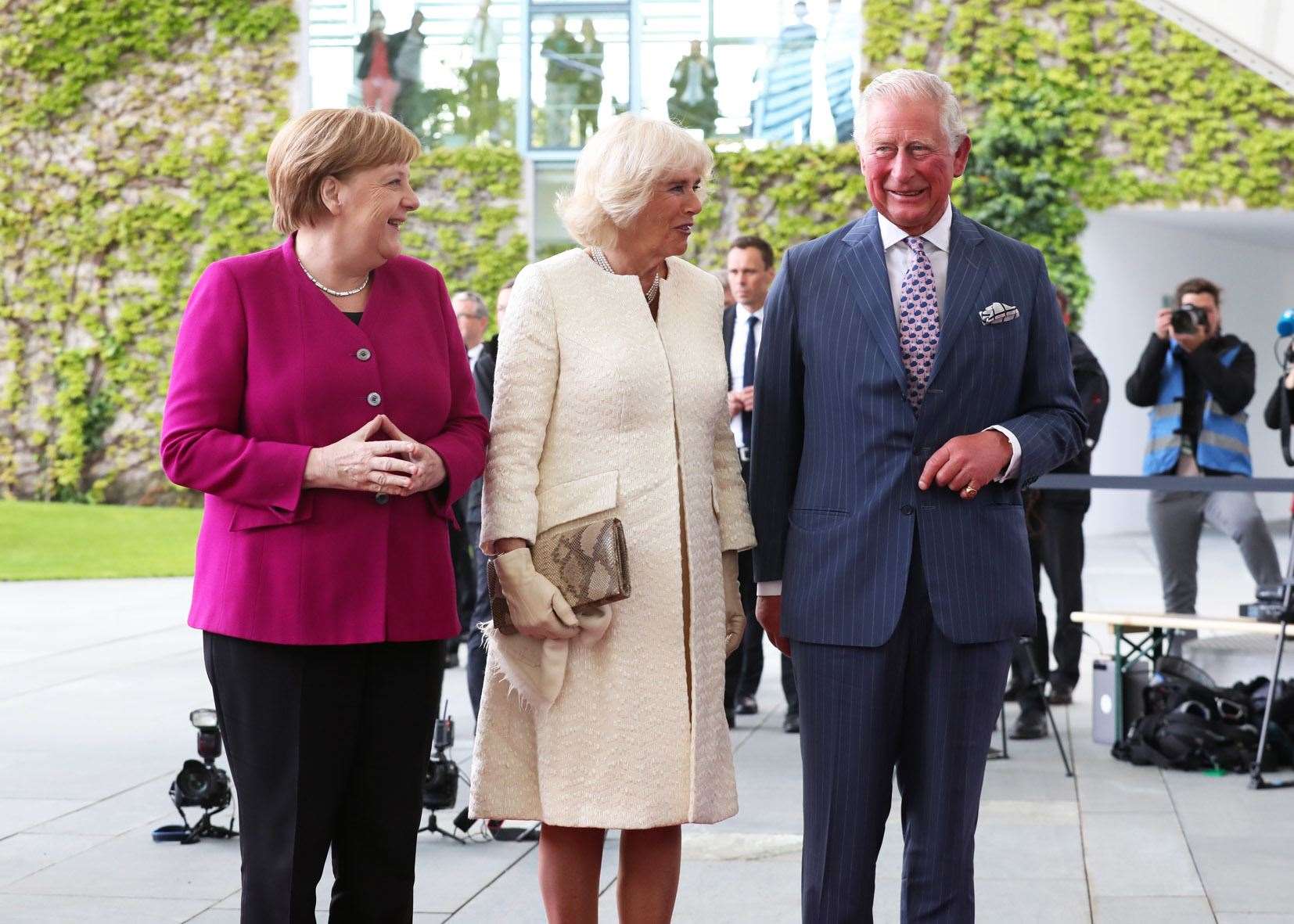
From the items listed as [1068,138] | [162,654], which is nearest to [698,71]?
[1068,138]

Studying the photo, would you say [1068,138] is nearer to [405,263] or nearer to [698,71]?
[698,71]

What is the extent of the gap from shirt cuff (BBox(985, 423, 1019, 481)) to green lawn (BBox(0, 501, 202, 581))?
37.3 feet

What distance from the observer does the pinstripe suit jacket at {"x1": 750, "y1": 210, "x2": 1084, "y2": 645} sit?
3.04 metres

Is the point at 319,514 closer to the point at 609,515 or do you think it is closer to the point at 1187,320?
the point at 609,515

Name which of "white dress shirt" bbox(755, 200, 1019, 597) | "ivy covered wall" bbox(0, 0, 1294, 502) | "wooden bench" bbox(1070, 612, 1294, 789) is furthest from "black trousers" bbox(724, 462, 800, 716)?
"ivy covered wall" bbox(0, 0, 1294, 502)

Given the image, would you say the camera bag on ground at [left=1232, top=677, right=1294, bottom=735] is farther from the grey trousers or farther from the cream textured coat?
the cream textured coat

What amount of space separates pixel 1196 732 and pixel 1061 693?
5.18 ft

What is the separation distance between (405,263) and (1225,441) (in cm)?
552

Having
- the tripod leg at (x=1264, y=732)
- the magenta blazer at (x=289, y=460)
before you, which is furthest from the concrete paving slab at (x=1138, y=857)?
the magenta blazer at (x=289, y=460)

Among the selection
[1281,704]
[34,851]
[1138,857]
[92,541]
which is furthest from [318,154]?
[92,541]

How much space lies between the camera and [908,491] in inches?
120

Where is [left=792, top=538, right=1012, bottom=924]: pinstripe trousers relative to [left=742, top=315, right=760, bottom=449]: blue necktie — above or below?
below

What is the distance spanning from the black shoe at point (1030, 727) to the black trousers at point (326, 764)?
14.7 feet

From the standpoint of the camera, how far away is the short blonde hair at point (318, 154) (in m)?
2.97
